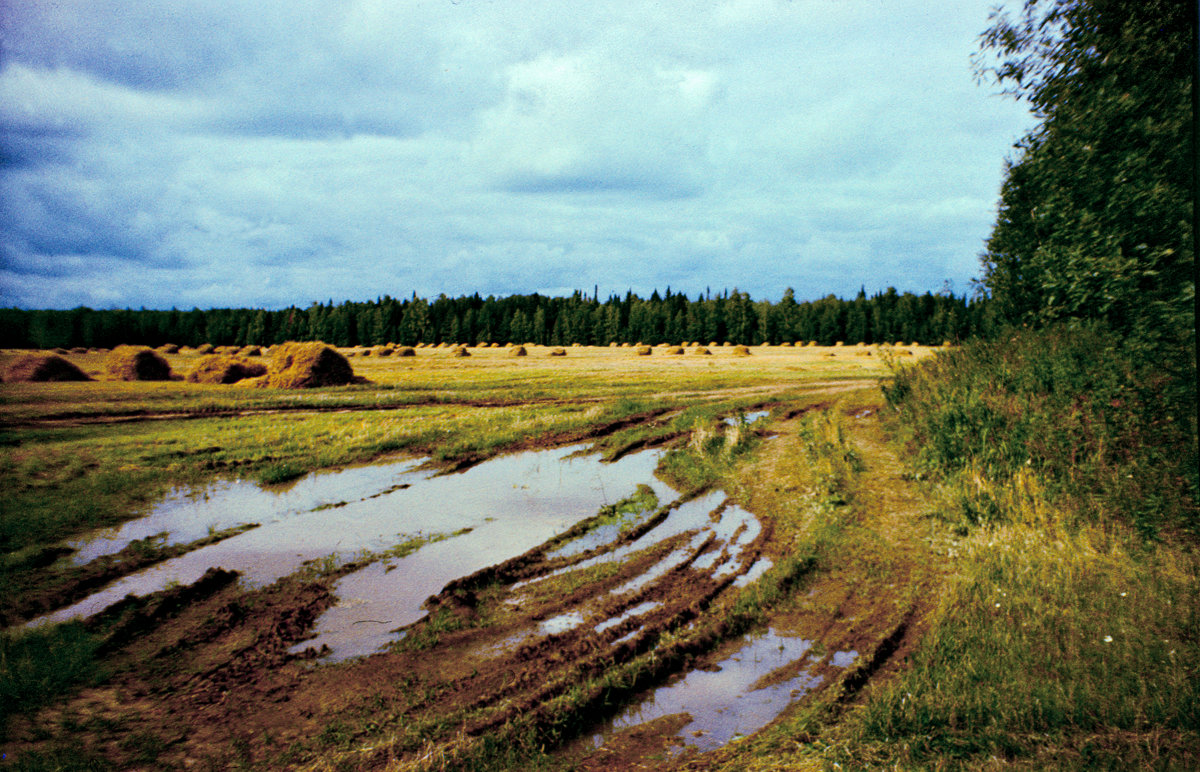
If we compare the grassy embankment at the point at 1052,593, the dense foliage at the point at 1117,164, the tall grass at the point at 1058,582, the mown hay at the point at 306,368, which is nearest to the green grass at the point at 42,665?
the grassy embankment at the point at 1052,593

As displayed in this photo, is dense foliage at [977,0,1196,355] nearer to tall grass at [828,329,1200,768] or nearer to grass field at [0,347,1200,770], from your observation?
tall grass at [828,329,1200,768]

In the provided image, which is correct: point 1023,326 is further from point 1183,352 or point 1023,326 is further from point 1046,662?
point 1046,662

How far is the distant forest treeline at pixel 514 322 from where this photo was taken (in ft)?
289

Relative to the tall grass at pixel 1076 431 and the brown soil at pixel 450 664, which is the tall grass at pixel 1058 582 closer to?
the tall grass at pixel 1076 431

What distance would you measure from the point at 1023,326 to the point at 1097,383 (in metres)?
3.72

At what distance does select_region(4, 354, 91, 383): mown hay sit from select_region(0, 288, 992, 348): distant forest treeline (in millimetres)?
54496

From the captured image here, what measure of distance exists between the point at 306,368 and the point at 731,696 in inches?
1245

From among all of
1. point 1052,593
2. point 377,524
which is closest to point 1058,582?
point 1052,593

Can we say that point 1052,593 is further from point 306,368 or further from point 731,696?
point 306,368

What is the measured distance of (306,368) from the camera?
1217 inches

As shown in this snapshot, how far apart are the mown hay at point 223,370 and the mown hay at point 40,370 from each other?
533 centimetres

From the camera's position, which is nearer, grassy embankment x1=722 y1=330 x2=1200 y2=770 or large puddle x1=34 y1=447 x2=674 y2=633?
grassy embankment x1=722 y1=330 x2=1200 y2=770

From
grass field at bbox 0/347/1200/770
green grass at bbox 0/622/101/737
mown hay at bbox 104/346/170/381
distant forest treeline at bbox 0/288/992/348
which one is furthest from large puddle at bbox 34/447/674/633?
distant forest treeline at bbox 0/288/992/348

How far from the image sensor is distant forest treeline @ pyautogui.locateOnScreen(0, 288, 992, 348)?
88.1 m
